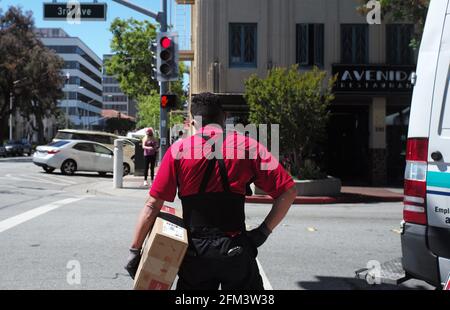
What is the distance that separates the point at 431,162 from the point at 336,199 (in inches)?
399

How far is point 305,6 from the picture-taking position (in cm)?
1938

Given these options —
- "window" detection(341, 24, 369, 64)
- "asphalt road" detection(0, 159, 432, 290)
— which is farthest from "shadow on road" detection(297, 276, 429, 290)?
"window" detection(341, 24, 369, 64)

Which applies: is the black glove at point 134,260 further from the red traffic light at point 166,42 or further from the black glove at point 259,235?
the red traffic light at point 166,42

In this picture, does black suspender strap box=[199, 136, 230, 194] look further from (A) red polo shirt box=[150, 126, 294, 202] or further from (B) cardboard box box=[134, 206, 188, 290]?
(B) cardboard box box=[134, 206, 188, 290]

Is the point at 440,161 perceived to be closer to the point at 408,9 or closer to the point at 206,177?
the point at 206,177

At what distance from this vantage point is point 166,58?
47.3 ft

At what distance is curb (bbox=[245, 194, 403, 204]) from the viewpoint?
1330 cm

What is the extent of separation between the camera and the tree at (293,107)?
14.2 m

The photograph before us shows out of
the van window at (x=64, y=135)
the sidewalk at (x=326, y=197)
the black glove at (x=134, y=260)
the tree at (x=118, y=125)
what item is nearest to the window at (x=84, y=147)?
the sidewalk at (x=326, y=197)

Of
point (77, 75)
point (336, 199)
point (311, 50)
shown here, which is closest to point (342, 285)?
point (336, 199)

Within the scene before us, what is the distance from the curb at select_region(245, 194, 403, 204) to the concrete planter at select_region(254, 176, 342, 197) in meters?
0.29

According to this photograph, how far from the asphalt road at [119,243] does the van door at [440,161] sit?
1.90 meters

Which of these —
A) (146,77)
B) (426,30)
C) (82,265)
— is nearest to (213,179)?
(426,30)
